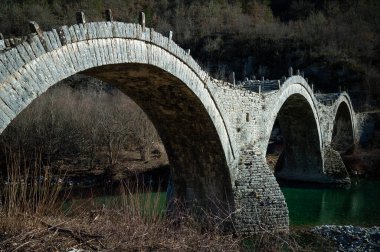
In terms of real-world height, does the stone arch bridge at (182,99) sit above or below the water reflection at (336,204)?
above

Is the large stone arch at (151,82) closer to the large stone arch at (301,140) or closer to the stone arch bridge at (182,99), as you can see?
the stone arch bridge at (182,99)

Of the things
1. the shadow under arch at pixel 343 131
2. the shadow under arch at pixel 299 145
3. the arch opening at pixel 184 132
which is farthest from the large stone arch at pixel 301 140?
the arch opening at pixel 184 132

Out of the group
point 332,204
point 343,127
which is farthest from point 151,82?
point 343,127

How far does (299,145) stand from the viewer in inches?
832

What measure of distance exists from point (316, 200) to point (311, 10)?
121 ft

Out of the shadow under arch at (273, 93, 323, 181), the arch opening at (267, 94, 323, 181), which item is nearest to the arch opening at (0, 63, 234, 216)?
the shadow under arch at (273, 93, 323, 181)

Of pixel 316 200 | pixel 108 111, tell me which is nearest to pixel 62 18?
pixel 108 111

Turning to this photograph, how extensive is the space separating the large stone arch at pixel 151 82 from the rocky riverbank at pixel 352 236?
2.91m

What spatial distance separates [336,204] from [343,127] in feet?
36.1

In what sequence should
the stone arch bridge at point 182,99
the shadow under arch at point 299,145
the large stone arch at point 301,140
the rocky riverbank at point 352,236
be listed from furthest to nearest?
the shadow under arch at point 299,145, the large stone arch at point 301,140, the rocky riverbank at point 352,236, the stone arch bridge at point 182,99

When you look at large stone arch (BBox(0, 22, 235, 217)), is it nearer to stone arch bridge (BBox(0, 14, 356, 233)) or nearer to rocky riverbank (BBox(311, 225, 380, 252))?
stone arch bridge (BBox(0, 14, 356, 233))

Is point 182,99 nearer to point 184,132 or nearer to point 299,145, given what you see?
point 184,132

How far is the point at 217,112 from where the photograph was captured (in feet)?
33.8

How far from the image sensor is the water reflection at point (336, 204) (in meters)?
13.6
